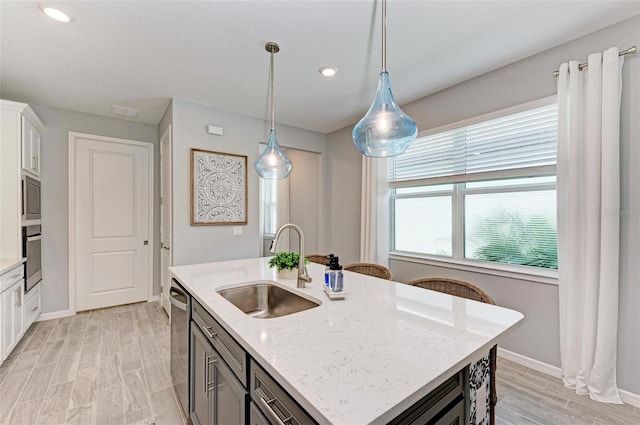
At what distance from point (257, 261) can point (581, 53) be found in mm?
3079

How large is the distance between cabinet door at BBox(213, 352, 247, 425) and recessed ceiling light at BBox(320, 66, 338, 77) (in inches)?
97.2

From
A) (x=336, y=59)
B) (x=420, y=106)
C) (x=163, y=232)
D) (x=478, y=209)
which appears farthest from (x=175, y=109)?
(x=478, y=209)

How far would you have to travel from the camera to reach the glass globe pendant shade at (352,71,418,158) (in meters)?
1.45

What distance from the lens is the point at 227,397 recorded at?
1.20m

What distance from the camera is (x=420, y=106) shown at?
3.35 m

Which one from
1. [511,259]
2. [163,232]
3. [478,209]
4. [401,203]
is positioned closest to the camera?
[511,259]

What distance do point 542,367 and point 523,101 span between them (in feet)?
7.45

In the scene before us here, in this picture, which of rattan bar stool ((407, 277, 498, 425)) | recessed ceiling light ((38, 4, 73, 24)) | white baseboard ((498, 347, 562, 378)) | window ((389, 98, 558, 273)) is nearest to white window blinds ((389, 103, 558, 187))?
window ((389, 98, 558, 273))

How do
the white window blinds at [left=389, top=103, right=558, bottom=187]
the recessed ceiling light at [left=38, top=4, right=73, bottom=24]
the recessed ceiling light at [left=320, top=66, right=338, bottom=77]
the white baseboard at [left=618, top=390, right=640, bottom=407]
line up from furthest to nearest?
the recessed ceiling light at [left=320, top=66, right=338, bottom=77], the white window blinds at [left=389, top=103, right=558, bottom=187], the white baseboard at [left=618, top=390, right=640, bottom=407], the recessed ceiling light at [left=38, top=4, right=73, bottom=24]

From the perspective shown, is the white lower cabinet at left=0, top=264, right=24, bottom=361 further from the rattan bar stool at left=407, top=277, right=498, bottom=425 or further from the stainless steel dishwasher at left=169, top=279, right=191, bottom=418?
the rattan bar stool at left=407, top=277, right=498, bottom=425

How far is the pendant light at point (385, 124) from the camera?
56.9 inches

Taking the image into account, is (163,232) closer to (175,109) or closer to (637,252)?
(175,109)

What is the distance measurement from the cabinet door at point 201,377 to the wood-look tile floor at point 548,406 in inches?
70.2

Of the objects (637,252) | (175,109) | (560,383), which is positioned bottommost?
(560,383)
